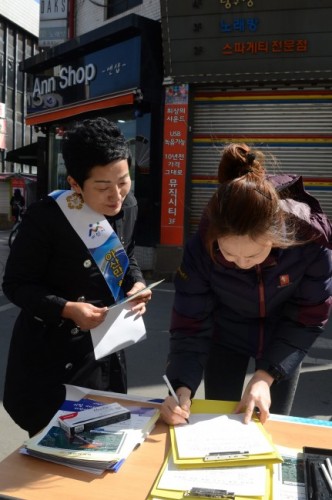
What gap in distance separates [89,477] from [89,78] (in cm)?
976

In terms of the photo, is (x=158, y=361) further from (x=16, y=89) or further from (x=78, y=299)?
(x=16, y=89)

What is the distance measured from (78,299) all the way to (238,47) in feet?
24.5

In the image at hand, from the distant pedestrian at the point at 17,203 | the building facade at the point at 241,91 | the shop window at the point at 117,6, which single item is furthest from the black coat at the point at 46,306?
the distant pedestrian at the point at 17,203

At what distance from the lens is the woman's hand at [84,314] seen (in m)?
1.81

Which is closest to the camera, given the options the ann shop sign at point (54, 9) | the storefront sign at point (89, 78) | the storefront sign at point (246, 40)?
the storefront sign at point (246, 40)

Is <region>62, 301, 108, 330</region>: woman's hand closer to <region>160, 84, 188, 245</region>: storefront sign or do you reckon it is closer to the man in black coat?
the man in black coat

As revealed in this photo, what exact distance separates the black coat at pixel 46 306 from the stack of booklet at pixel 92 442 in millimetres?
268

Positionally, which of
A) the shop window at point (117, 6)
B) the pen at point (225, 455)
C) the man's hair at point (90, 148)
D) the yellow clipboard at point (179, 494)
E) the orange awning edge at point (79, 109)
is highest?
the shop window at point (117, 6)

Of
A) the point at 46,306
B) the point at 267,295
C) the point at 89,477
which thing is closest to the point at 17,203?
the point at 46,306

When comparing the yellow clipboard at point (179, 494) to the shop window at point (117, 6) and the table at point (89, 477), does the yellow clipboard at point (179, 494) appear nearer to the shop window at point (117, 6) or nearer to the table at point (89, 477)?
the table at point (89, 477)

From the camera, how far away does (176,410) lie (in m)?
1.63

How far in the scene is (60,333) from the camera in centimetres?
193

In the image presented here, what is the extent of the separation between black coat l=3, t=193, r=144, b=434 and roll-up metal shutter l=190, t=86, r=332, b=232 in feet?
21.4

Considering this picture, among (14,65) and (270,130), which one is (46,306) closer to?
(270,130)
